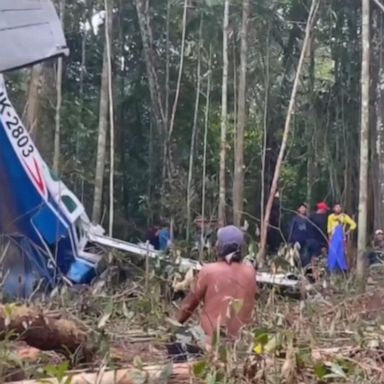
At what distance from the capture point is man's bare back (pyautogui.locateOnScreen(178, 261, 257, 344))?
16.1 feet

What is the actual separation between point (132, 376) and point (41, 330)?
95cm

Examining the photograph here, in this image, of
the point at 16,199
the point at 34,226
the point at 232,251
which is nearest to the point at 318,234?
the point at 34,226

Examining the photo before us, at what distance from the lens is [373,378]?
4121 millimetres

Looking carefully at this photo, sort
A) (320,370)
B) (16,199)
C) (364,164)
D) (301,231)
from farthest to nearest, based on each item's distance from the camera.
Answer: (301,231), (364,164), (16,199), (320,370)

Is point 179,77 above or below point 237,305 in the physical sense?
below

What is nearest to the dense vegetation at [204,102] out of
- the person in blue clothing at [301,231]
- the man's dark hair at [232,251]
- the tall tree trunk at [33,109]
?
the tall tree trunk at [33,109]

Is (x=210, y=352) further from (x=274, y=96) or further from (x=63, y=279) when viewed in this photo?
(x=274, y=96)

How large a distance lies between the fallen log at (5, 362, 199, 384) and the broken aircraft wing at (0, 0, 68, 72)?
13.2 ft

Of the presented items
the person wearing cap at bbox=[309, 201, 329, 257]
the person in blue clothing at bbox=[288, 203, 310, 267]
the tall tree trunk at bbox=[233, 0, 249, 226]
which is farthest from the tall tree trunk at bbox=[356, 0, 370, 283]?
the tall tree trunk at bbox=[233, 0, 249, 226]

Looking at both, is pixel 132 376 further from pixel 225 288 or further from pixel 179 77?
pixel 179 77

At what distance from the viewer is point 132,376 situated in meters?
4.04

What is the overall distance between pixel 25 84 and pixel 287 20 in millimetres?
6970

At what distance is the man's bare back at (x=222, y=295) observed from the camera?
4914 millimetres

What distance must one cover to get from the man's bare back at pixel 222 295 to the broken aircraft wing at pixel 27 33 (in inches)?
130
